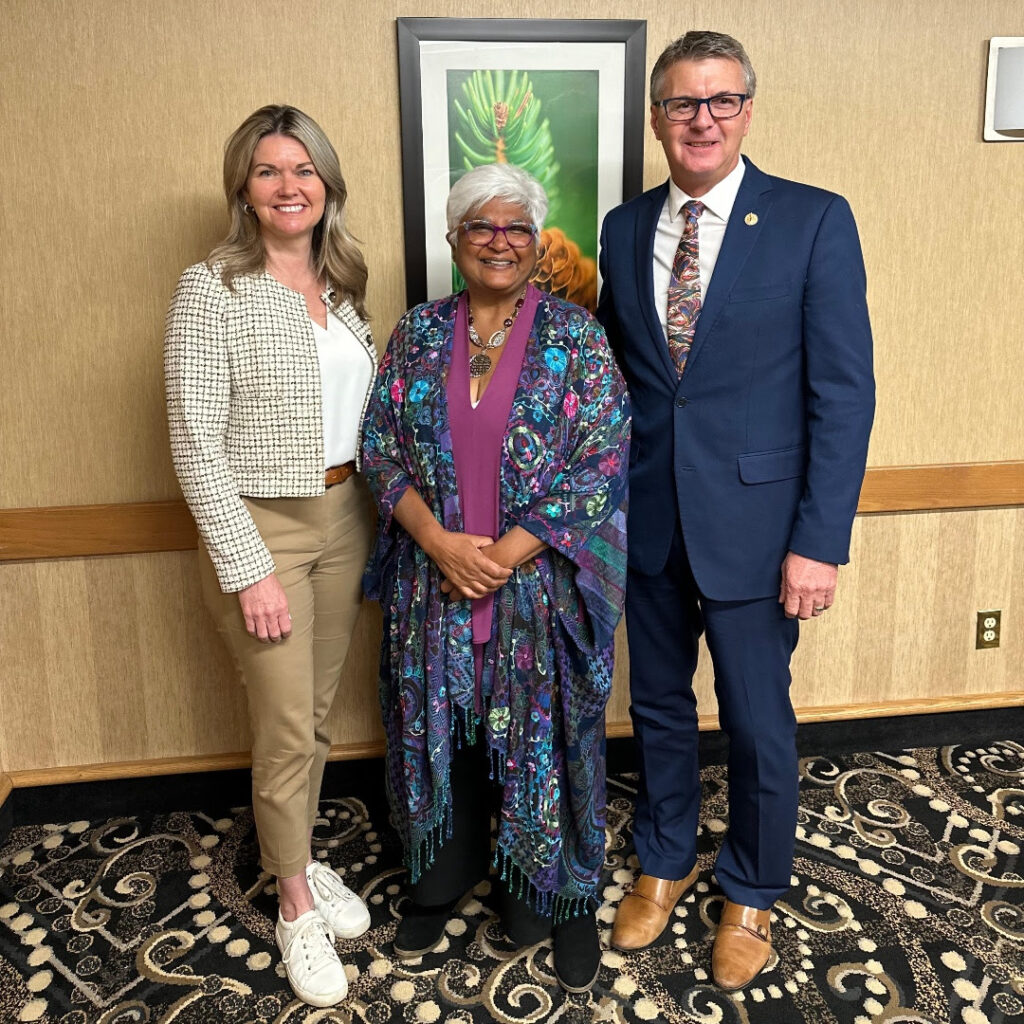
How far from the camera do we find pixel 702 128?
1.88 metres

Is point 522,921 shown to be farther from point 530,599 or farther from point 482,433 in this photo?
point 482,433

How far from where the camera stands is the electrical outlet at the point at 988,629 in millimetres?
2975

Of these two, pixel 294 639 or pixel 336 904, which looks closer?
pixel 294 639

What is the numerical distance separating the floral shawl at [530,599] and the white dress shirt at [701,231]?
205 millimetres

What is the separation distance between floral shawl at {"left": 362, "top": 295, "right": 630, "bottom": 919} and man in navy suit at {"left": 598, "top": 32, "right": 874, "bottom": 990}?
155 millimetres

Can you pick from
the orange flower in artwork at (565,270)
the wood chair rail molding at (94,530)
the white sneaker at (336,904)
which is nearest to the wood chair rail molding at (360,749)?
the white sneaker at (336,904)

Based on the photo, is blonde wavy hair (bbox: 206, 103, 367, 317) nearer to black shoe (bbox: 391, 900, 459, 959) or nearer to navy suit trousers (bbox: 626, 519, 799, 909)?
navy suit trousers (bbox: 626, 519, 799, 909)

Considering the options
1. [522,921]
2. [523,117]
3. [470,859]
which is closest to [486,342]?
[523,117]

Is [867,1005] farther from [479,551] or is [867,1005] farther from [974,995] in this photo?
[479,551]

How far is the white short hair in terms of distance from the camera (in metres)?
1.85

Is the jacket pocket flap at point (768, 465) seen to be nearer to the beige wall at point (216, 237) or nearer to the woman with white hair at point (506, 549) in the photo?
the woman with white hair at point (506, 549)

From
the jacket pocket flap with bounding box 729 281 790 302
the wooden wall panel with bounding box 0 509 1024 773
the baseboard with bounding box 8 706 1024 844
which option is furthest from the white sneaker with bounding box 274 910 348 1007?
the jacket pocket flap with bounding box 729 281 790 302

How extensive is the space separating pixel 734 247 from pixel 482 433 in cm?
63

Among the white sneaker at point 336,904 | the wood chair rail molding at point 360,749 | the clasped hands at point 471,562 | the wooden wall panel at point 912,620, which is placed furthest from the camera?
the wooden wall panel at point 912,620
